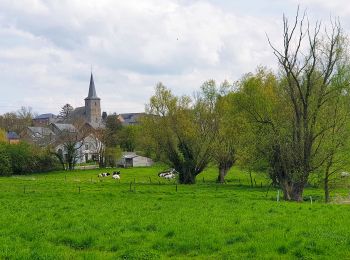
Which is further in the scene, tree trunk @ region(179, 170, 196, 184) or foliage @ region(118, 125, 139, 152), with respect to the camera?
foliage @ region(118, 125, 139, 152)

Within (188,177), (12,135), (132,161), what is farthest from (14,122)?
(188,177)

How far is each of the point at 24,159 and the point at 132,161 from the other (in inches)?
1184

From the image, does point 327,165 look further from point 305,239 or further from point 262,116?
point 305,239

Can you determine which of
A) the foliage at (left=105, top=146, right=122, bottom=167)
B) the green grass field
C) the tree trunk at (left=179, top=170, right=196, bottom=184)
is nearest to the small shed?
the foliage at (left=105, top=146, right=122, bottom=167)

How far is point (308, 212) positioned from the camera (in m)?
22.3

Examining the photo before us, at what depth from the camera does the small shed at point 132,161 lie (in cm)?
10881

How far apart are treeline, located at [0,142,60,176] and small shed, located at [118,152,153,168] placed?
18988 millimetres

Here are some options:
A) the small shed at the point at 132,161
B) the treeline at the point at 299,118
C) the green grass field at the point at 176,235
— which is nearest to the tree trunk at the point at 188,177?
the treeline at the point at 299,118

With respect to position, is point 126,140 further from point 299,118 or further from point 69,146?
point 299,118

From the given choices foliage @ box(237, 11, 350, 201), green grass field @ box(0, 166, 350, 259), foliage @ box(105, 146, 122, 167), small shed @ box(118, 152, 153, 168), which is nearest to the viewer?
green grass field @ box(0, 166, 350, 259)

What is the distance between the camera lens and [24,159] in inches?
3374

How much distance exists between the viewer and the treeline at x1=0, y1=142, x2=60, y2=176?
266 ft

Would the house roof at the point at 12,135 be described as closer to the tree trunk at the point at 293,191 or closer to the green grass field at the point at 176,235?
the tree trunk at the point at 293,191

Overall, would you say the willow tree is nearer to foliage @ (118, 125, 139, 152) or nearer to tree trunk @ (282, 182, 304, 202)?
tree trunk @ (282, 182, 304, 202)
